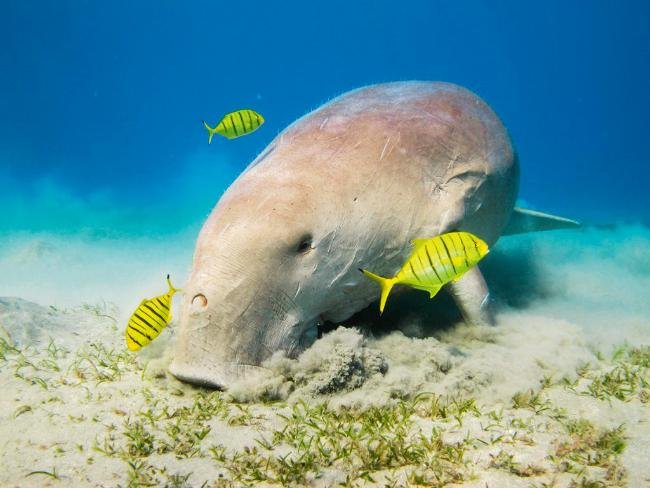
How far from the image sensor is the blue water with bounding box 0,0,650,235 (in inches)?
2525

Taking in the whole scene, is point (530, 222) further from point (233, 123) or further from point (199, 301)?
point (199, 301)

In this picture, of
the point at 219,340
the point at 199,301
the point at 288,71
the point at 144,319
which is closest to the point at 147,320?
the point at 144,319

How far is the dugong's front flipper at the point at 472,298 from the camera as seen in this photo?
4488 millimetres

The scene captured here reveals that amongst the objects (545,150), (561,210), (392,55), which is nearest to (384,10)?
(392,55)

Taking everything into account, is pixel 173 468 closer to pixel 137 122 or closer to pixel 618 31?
pixel 137 122

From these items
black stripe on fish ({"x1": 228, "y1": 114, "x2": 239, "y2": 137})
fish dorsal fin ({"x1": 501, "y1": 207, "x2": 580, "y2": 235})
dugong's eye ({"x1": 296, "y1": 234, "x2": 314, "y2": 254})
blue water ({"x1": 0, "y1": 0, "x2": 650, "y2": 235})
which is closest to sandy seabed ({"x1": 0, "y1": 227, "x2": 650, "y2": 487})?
dugong's eye ({"x1": 296, "y1": 234, "x2": 314, "y2": 254})

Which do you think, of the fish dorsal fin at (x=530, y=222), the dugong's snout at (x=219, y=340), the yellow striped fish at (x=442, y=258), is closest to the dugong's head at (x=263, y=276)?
the dugong's snout at (x=219, y=340)

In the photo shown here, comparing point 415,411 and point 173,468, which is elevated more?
point 415,411

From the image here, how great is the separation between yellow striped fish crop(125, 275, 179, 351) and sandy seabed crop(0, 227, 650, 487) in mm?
384

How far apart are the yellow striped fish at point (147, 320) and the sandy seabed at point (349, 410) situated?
0.38 meters

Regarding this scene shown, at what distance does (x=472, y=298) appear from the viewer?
14.7ft

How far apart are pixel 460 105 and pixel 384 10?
121 metres

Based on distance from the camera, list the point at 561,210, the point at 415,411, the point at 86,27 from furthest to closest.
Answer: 1. the point at 86,27
2. the point at 561,210
3. the point at 415,411

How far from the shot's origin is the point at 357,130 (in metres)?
4.36
